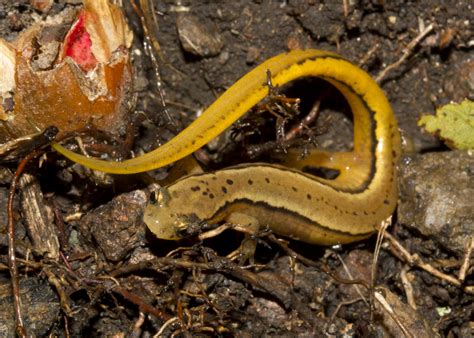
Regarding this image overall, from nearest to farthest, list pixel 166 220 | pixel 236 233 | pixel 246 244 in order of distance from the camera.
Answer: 1. pixel 166 220
2. pixel 246 244
3. pixel 236 233

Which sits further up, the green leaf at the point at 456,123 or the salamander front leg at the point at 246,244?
the green leaf at the point at 456,123

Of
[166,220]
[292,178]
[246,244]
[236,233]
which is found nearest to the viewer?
[166,220]

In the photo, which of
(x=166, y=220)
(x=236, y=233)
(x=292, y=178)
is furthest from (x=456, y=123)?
(x=166, y=220)

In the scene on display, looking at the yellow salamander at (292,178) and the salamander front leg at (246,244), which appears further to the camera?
the salamander front leg at (246,244)

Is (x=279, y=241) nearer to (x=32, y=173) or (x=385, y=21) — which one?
(x=32, y=173)

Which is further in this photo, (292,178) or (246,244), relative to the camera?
(292,178)

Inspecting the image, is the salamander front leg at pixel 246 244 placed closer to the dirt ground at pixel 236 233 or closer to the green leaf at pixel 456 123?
the dirt ground at pixel 236 233

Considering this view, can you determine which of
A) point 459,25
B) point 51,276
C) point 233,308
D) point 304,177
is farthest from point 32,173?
point 459,25

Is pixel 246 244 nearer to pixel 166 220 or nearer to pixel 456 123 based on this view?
pixel 166 220

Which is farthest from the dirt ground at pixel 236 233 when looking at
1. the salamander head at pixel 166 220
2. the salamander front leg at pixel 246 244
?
the salamander head at pixel 166 220
